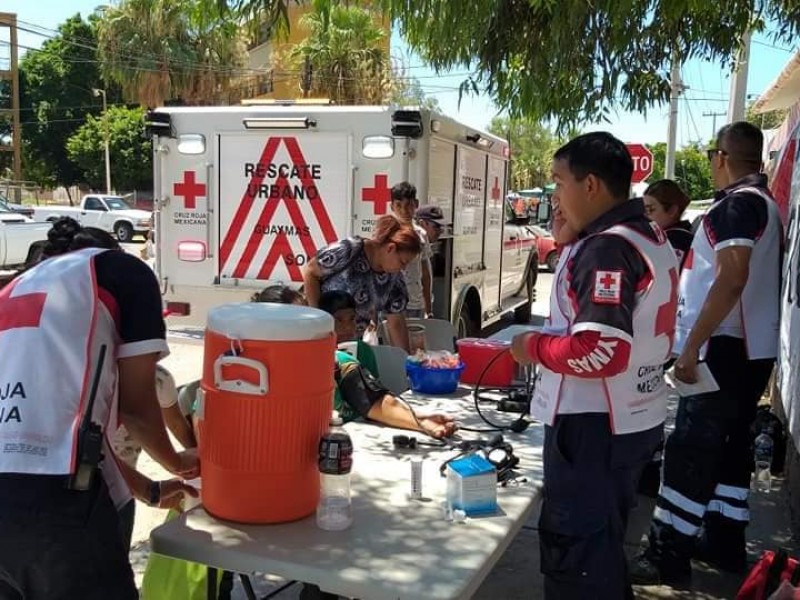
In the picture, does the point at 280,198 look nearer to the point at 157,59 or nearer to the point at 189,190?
the point at 189,190

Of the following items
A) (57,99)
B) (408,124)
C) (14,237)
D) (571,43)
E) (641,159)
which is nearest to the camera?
(571,43)

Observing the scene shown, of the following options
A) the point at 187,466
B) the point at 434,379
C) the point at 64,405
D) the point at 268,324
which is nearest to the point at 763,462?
the point at 434,379

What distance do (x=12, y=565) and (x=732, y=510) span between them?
3230mm

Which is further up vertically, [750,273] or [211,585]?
[750,273]

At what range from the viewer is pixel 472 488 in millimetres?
2271

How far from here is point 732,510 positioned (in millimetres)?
3771

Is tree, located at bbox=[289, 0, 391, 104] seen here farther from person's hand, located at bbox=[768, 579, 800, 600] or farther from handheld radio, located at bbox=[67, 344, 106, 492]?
handheld radio, located at bbox=[67, 344, 106, 492]

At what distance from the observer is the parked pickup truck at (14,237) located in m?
14.1

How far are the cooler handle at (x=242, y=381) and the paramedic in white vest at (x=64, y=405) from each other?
17cm

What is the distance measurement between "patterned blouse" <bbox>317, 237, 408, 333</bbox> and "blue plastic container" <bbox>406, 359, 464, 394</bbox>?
86cm

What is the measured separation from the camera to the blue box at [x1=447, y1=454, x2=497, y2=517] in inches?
89.0

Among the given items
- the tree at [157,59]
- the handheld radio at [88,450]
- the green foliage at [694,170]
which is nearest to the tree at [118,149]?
the tree at [157,59]

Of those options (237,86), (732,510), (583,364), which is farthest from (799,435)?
(237,86)

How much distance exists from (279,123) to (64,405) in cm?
486
